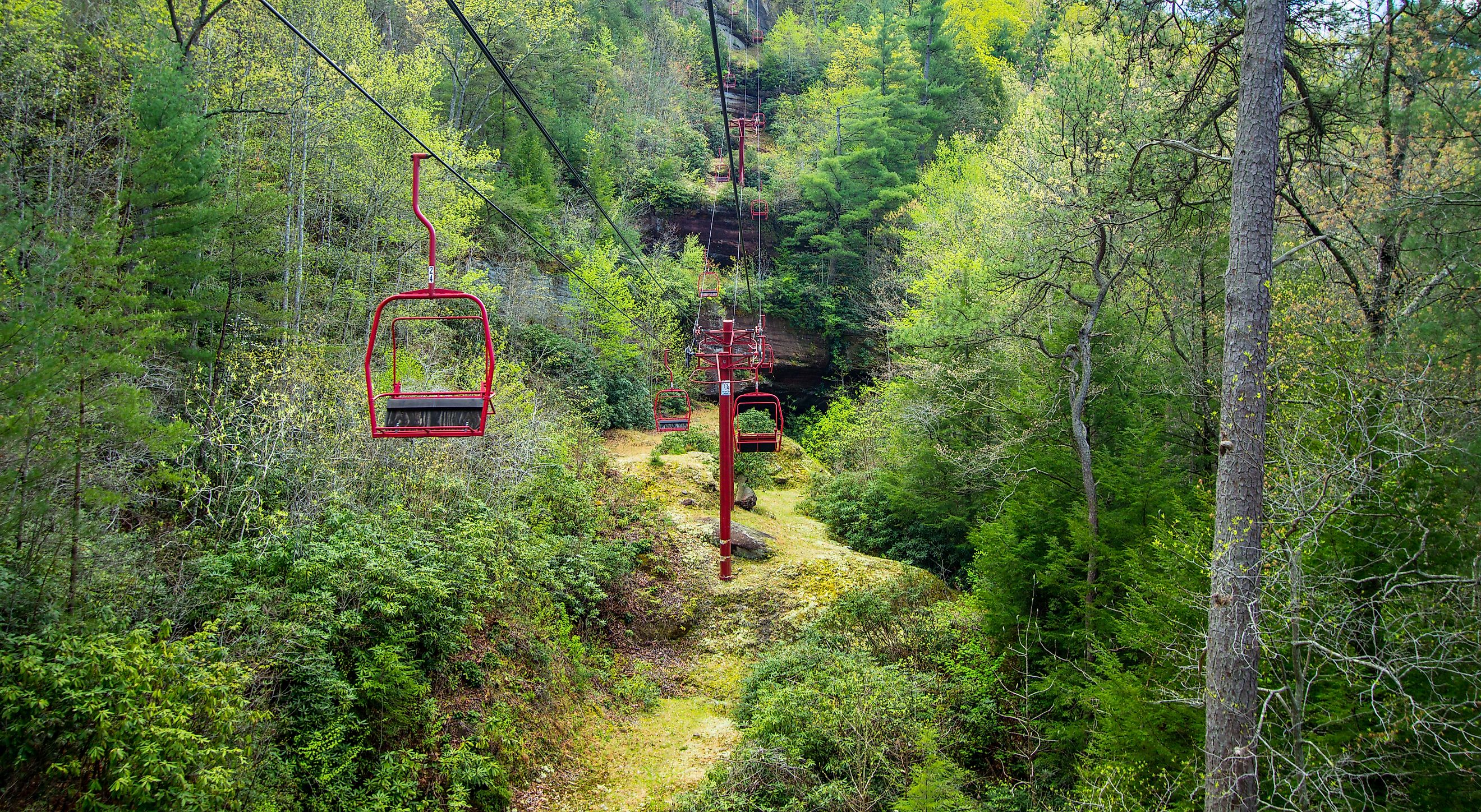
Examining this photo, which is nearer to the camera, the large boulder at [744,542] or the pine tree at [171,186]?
the pine tree at [171,186]

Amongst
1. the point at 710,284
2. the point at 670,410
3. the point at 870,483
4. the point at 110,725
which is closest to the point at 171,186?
the point at 110,725

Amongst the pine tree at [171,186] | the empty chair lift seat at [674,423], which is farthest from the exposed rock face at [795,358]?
the pine tree at [171,186]

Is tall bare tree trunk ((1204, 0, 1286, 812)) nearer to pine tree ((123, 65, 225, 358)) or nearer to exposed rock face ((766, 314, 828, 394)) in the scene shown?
pine tree ((123, 65, 225, 358))

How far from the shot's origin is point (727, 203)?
1427 inches

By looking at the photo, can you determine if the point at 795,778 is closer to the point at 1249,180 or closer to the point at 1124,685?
the point at 1124,685

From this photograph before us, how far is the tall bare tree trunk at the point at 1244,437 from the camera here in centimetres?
523

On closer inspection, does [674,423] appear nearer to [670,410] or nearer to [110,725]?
[110,725]

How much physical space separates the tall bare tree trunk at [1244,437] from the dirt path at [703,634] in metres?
6.12

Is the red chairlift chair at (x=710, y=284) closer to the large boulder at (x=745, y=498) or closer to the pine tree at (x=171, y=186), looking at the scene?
the large boulder at (x=745, y=498)

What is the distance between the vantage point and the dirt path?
915 centimetres

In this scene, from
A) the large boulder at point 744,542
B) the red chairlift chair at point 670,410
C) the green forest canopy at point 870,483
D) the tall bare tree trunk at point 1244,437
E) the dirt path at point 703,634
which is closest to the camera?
the tall bare tree trunk at point 1244,437

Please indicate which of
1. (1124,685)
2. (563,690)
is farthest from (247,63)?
(1124,685)

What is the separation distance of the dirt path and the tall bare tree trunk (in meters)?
6.12

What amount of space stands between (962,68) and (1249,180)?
33397 mm
